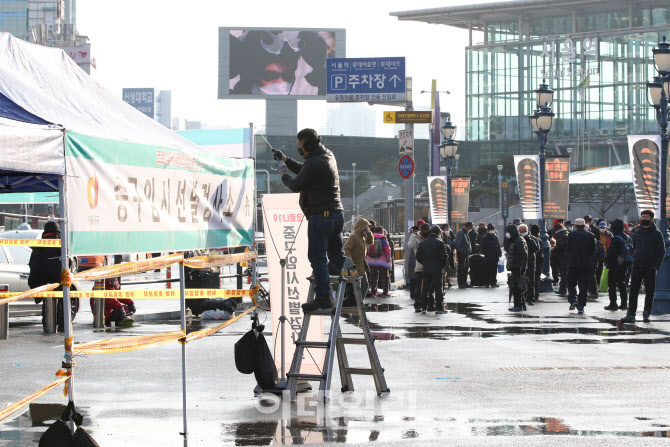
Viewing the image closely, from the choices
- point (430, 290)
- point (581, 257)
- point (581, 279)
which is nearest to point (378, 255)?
point (430, 290)

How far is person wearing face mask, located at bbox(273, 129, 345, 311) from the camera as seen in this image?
Result: 871 cm

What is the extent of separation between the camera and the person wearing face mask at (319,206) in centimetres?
871

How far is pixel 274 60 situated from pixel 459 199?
69121mm

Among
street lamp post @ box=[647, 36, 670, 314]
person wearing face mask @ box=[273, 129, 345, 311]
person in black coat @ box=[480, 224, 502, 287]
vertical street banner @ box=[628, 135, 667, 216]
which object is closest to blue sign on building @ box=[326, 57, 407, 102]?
person in black coat @ box=[480, 224, 502, 287]

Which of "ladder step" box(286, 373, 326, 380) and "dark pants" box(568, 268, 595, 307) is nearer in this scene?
"ladder step" box(286, 373, 326, 380)

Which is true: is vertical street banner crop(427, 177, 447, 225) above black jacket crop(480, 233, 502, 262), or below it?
above

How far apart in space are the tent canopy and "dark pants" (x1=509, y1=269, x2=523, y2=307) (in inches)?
455

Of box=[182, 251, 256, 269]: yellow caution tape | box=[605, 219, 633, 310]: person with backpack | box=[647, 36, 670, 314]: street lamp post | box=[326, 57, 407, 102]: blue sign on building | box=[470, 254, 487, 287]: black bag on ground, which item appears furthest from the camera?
box=[326, 57, 407, 102]: blue sign on building

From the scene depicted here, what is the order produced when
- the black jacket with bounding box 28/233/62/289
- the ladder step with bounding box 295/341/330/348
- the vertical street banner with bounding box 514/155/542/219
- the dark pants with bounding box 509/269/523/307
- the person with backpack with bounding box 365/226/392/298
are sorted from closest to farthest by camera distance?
the ladder step with bounding box 295/341/330/348 < the black jacket with bounding box 28/233/62/289 < the dark pants with bounding box 509/269/523/307 < the person with backpack with bounding box 365/226/392/298 < the vertical street banner with bounding box 514/155/542/219

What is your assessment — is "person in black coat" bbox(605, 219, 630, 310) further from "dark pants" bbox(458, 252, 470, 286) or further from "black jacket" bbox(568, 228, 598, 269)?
"dark pants" bbox(458, 252, 470, 286)

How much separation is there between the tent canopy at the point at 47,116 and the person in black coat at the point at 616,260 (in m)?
12.1

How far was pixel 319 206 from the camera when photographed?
877 cm

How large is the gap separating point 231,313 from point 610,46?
3510 inches

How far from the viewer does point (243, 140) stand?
1495 centimetres
